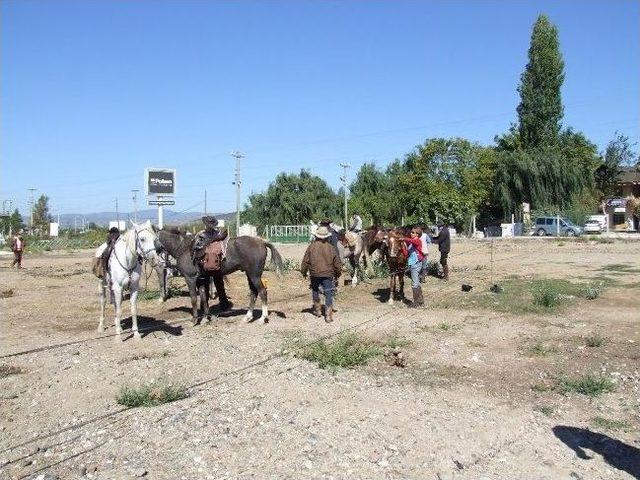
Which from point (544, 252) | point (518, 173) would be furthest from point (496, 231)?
point (544, 252)

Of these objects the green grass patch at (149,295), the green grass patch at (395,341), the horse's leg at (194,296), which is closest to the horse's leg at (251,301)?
the horse's leg at (194,296)

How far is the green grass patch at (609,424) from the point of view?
627cm

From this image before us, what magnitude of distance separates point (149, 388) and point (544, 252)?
26283 millimetres

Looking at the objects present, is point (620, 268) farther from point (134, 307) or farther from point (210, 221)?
point (134, 307)

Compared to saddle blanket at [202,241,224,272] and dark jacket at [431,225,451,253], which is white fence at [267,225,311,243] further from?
saddle blanket at [202,241,224,272]

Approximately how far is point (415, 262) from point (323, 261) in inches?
85.4

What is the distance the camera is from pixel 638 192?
68.1 meters

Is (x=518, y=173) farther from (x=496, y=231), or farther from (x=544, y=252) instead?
(x=544, y=252)

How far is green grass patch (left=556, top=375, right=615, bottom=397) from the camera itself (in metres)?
7.22

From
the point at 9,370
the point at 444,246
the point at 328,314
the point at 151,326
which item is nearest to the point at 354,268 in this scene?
the point at 444,246

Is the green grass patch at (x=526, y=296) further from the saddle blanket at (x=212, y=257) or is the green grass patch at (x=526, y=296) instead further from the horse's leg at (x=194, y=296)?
the horse's leg at (x=194, y=296)

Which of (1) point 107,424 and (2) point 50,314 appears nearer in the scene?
(1) point 107,424

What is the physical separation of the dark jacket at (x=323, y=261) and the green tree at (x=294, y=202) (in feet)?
200

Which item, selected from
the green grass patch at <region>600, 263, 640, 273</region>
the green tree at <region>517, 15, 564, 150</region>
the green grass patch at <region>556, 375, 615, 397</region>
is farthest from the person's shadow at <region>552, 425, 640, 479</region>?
the green tree at <region>517, 15, 564, 150</region>
